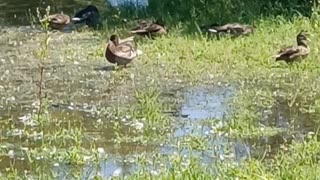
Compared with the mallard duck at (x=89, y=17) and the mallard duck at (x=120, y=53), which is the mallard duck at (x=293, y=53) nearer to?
the mallard duck at (x=120, y=53)

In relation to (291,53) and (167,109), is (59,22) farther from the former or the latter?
(167,109)

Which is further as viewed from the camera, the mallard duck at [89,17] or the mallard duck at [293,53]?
the mallard duck at [89,17]

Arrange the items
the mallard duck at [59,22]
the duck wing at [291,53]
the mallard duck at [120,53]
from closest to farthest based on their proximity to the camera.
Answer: the duck wing at [291,53] → the mallard duck at [120,53] → the mallard duck at [59,22]

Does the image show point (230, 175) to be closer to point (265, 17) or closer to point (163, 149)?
point (163, 149)

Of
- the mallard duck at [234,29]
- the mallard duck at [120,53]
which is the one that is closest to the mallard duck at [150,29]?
the mallard duck at [234,29]

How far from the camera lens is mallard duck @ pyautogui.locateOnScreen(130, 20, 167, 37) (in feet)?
44.5

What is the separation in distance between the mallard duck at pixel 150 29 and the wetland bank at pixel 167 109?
0.45ft

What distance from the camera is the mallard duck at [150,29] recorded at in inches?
535

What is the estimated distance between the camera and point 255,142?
7926 millimetres

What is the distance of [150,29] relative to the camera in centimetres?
1362

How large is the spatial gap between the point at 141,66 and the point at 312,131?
405 cm

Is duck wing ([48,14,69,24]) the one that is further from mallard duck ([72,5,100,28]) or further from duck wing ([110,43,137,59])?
duck wing ([110,43,137,59])

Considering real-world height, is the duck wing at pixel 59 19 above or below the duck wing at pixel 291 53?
above

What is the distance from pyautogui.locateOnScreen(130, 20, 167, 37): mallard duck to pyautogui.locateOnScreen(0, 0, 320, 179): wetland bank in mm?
136
